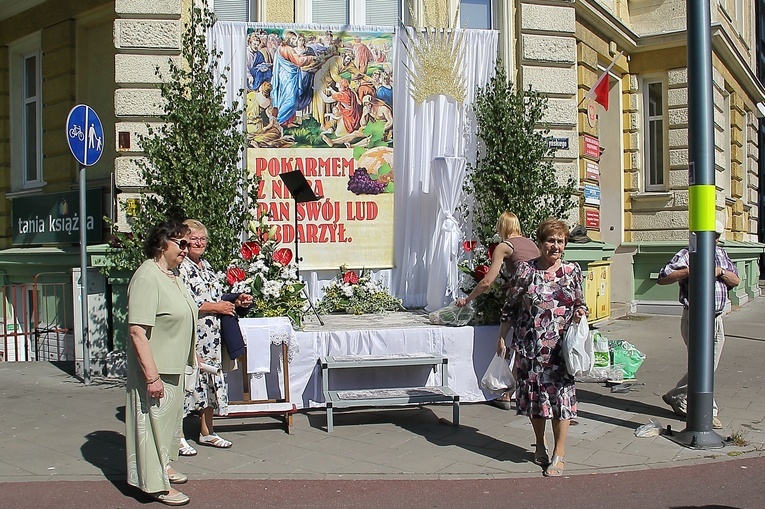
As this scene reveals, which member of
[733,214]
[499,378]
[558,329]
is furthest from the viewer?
[733,214]

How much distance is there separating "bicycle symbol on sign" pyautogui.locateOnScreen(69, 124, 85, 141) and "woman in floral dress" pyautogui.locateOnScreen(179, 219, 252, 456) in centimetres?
355

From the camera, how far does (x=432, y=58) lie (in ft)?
34.4

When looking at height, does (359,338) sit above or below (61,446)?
above

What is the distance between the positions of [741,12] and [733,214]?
5.98m

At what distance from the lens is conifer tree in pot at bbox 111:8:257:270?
877cm

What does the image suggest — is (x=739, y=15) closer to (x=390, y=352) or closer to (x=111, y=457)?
(x=390, y=352)

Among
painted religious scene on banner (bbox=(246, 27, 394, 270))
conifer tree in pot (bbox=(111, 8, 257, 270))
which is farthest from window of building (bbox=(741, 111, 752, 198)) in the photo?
conifer tree in pot (bbox=(111, 8, 257, 270))

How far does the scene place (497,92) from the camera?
407 inches

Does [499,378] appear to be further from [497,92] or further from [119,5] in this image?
[119,5]

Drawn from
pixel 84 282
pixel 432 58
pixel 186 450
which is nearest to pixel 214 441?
pixel 186 450

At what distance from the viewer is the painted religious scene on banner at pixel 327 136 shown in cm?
1011

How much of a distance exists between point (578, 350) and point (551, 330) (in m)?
0.28

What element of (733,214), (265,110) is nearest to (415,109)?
(265,110)

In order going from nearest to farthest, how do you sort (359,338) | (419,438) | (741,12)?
(419,438) < (359,338) < (741,12)
